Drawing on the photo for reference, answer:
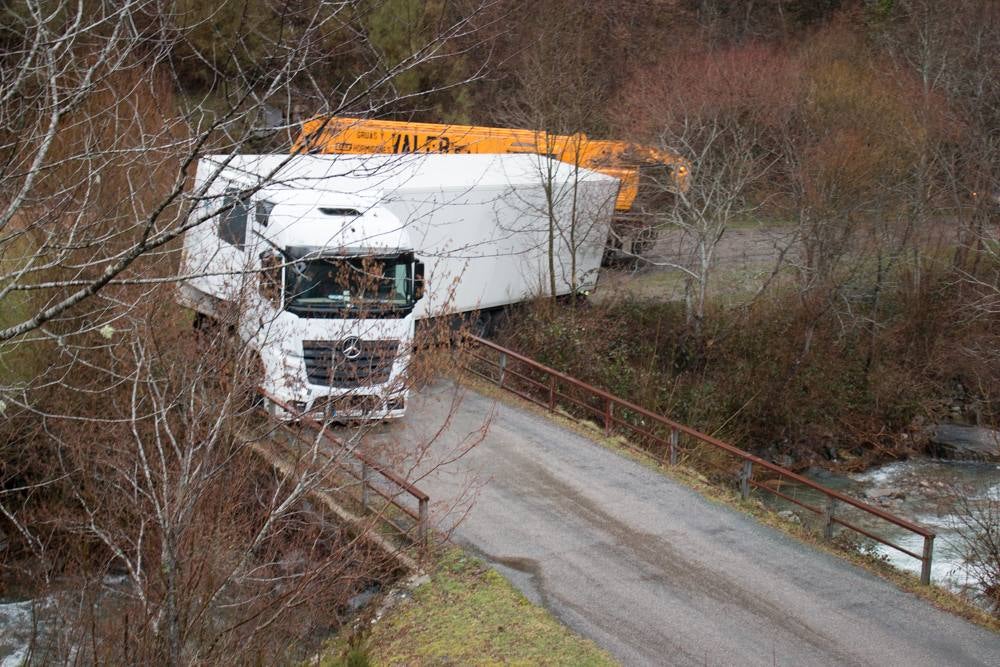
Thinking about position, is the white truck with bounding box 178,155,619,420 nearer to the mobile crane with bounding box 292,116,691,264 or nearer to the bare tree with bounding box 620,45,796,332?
the mobile crane with bounding box 292,116,691,264

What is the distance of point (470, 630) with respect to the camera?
1010 centimetres

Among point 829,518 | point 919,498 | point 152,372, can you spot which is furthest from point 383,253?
point 919,498

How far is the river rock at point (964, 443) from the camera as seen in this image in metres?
22.4

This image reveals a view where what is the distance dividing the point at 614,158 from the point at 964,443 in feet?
33.0

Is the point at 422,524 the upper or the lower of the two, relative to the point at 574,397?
upper

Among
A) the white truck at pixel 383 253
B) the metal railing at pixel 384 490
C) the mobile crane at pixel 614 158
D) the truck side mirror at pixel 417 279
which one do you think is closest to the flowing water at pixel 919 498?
the metal railing at pixel 384 490

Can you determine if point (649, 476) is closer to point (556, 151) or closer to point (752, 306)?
point (752, 306)

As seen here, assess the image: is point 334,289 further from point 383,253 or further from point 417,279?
point 417,279

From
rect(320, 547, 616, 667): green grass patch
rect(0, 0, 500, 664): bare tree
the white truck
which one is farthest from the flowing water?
rect(0, 0, 500, 664): bare tree

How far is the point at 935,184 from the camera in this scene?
82.5 ft

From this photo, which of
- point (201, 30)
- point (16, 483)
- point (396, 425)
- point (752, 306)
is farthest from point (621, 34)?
point (16, 483)

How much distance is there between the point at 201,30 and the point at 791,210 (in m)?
14.0

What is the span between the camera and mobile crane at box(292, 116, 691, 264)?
22.8 metres

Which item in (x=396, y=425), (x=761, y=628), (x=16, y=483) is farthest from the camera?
(x=396, y=425)
